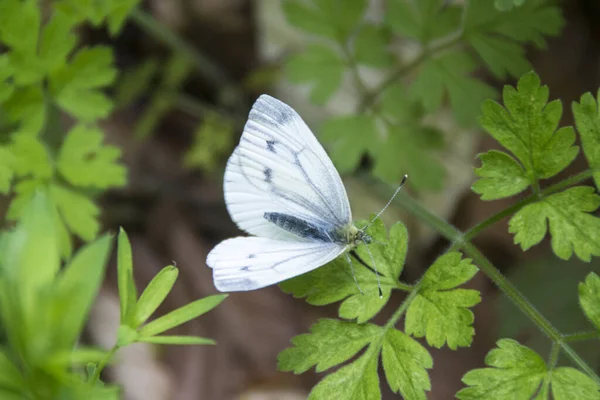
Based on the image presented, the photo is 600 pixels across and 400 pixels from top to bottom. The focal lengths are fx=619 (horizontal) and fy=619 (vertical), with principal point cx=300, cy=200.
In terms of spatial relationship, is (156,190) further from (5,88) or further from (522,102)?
(522,102)

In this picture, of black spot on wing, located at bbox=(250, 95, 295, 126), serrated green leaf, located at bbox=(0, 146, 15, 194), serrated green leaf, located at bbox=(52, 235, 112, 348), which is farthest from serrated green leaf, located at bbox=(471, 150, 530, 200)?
serrated green leaf, located at bbox=(0, 146, 15, 194)

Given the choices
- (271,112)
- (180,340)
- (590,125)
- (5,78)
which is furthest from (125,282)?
(590,125)

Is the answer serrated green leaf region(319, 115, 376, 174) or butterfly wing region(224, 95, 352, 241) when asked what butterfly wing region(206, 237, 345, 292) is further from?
serrated green leaf region(319, 115, 376, 174)

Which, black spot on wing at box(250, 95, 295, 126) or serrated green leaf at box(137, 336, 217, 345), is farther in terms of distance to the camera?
black spot on wing at box(250, 95, 295, 126)

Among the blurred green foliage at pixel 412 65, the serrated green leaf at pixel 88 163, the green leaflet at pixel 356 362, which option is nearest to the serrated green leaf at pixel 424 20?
the blurred green foliage at pixel 412 65

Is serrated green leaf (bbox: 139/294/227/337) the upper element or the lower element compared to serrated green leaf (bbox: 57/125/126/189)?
lower

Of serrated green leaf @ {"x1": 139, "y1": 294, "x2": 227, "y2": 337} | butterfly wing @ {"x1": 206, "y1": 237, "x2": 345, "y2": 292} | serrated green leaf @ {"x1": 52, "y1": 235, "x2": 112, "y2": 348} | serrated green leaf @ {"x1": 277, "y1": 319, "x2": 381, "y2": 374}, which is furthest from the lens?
serrated green leaf @ {"x1": 277, "y1": 319, "x2": 381, "y2": 374}

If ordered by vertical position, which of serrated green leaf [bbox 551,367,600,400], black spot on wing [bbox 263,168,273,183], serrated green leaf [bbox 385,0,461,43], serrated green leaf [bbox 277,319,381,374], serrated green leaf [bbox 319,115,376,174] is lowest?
serrated green leaf [bbox 277,319,381,374]

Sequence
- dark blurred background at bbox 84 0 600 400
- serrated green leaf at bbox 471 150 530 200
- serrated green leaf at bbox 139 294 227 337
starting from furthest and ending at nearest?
dark blurred background at bbox 84 0 600 400, serrated green leaf at bbox 471 150 530 200, serrated green leaf at bbox 139 294 227 337
